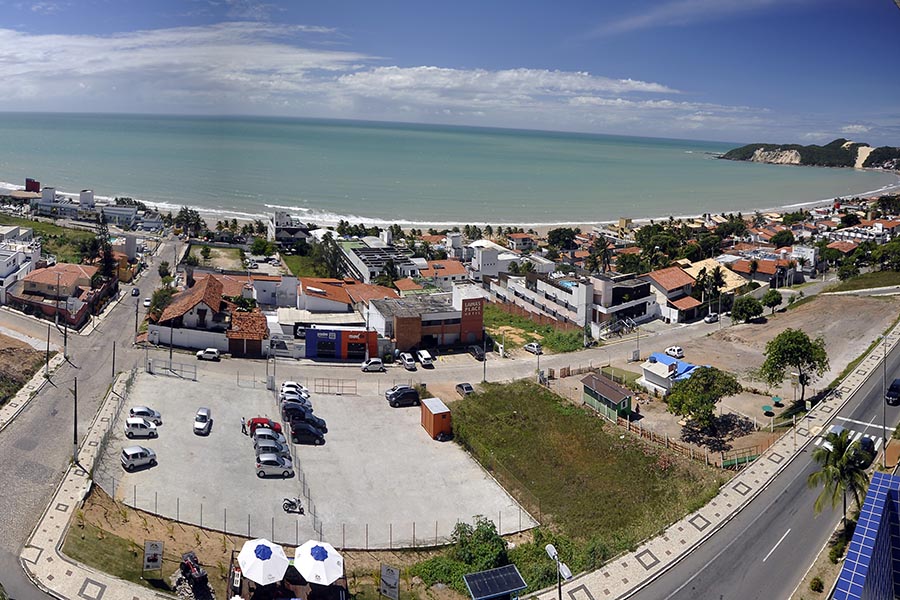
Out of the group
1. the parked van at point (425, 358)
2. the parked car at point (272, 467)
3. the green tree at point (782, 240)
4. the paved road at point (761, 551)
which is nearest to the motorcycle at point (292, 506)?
the parked car at point (272, 467)

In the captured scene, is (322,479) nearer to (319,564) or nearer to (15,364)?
(319,564)

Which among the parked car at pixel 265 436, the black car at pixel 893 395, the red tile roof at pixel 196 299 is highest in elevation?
the red tile roof at pixel 196 299

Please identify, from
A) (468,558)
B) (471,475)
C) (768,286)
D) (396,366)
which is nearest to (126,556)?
(468,558)

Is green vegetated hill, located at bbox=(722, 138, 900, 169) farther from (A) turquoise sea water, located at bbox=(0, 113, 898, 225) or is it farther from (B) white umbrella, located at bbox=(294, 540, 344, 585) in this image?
(B) white umbrella, located at bbox=(294, 540, 344, 585)

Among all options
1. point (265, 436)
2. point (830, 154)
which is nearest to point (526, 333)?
point (265, 436)

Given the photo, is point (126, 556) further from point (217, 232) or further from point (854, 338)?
point (217, 232)

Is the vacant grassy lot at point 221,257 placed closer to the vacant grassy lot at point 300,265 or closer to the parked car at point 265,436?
the vacant grassy lot at point 300,265
